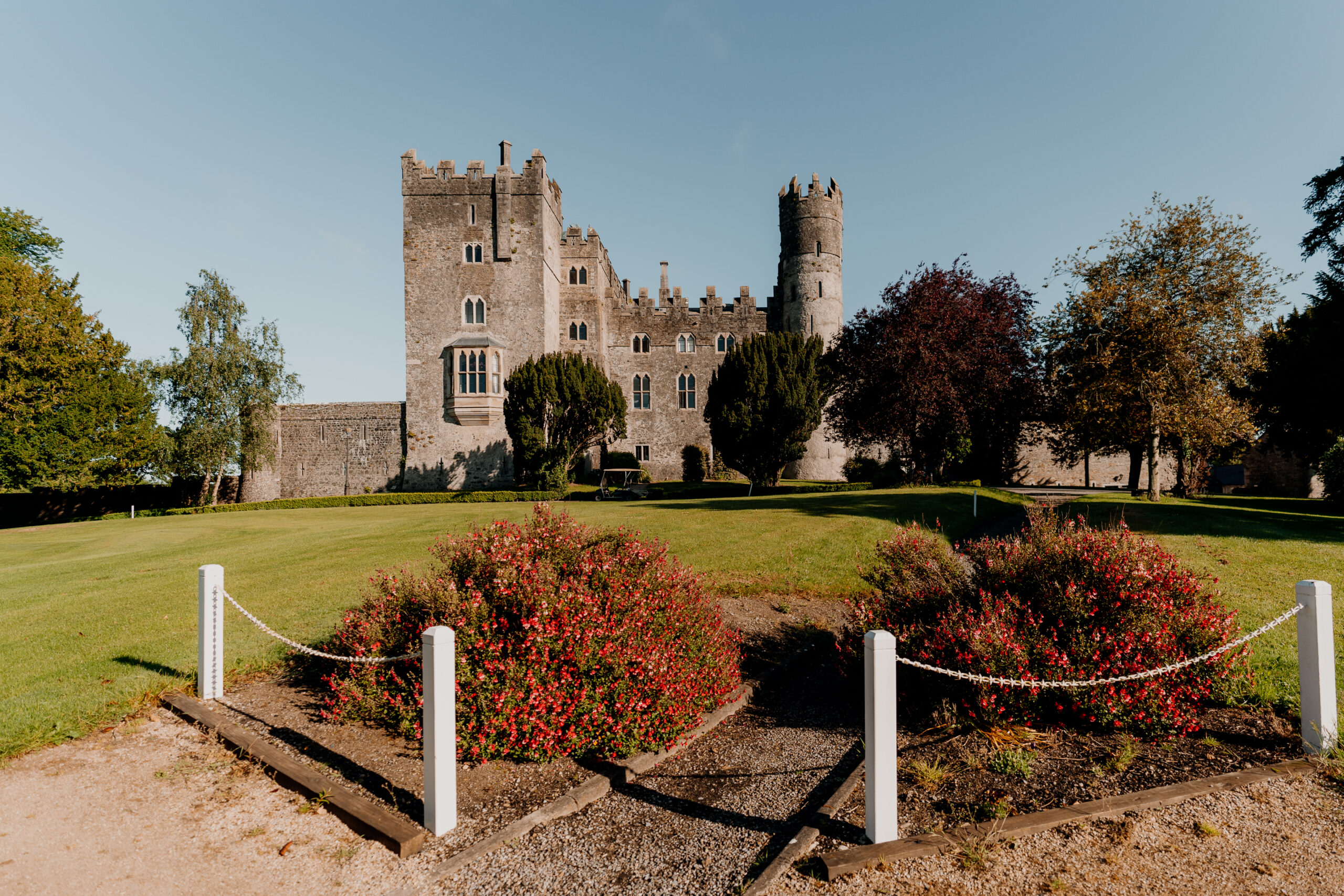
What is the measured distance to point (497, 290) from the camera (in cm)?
3572

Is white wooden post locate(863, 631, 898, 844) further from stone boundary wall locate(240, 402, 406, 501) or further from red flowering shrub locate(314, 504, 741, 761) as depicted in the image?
stone boundary wall locate(240, 402, 406, 501)

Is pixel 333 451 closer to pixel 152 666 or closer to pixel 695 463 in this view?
pixel 695 463

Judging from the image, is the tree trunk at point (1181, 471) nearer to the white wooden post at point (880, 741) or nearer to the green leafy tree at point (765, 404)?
the green leafy tree at point (765, 404)

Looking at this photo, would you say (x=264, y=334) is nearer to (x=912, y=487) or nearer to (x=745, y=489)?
(x=745, y=489)

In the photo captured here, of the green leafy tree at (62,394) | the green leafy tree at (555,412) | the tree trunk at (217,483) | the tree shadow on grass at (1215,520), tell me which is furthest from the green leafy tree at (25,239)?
the tree shadow on grass at (1215,520)

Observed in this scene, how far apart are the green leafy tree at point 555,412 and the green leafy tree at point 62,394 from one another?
726 inches

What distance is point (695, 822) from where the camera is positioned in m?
3.95

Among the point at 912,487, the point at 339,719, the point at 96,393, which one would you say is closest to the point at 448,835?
the point at 339,719

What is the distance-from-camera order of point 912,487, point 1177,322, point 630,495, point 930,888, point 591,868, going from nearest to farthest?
point 930,888
point 591,868
point 1177,322
point 912,487
point 630,495

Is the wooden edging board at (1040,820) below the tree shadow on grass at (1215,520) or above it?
below

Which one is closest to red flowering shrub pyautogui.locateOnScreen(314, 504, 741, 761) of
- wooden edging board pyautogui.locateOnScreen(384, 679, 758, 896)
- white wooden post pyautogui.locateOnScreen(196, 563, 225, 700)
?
wooden edging board pyautogui.locateOnScreen(384, 679, 758, 896)

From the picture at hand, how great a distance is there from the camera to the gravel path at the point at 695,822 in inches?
134

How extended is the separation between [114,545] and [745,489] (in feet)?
78.5

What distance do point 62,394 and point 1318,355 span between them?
149ft
